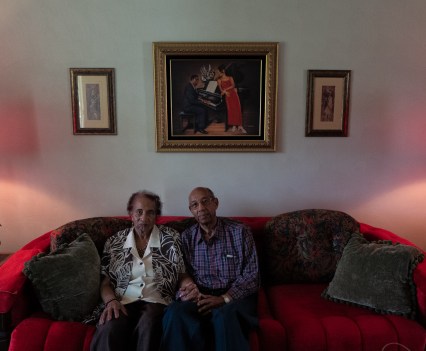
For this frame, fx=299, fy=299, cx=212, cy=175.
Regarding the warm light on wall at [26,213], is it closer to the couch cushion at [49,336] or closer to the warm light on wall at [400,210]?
the couch cushion at [49,336]

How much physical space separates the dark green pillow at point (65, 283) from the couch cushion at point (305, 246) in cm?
110

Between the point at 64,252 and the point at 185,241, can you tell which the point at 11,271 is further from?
the point at 185,241

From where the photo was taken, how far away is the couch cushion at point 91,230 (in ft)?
5.91

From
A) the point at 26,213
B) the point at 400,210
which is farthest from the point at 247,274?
the point at 26,213

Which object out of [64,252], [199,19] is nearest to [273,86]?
[199,19]

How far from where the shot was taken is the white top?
5.21 feet

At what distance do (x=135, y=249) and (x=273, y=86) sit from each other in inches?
58.5

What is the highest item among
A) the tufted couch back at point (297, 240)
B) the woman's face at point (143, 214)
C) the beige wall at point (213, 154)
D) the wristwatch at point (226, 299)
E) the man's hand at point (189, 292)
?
the beige wall at point (213, 154)

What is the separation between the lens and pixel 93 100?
2211 mm

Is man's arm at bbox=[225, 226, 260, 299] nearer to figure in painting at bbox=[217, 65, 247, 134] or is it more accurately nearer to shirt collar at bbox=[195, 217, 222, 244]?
shirt collar at bbox=[195, 217, 222, 244]

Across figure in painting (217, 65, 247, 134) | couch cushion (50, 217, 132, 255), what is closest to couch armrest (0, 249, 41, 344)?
couch cushion (50, 217, 132, 255)

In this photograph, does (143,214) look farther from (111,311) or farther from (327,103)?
(327,103)

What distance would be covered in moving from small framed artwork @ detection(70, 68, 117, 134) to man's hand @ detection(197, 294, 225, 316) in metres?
1.37

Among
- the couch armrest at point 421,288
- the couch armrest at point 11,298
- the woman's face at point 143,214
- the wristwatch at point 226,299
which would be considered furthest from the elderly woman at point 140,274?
the couch armrest at point 421,288
